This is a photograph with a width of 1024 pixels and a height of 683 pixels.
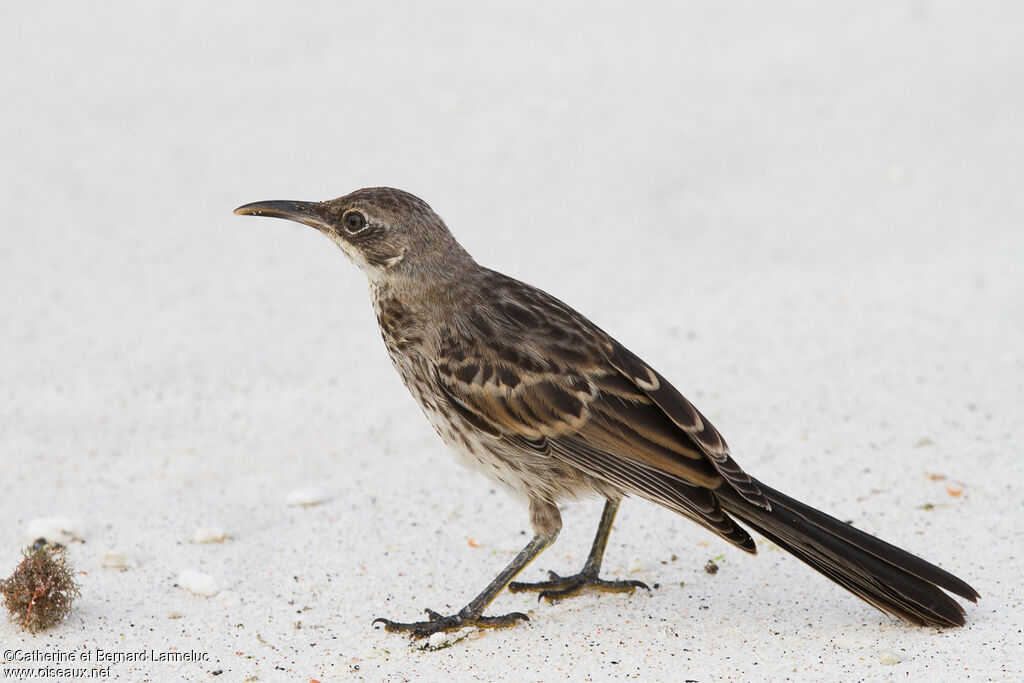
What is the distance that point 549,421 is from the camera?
4727mm

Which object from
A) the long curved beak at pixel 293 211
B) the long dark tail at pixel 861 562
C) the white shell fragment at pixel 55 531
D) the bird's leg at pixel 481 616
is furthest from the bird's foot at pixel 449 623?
the long curved beak at pixel 293 211

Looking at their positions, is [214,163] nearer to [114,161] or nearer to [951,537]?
[114,161]

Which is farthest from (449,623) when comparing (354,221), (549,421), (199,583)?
(354,221)

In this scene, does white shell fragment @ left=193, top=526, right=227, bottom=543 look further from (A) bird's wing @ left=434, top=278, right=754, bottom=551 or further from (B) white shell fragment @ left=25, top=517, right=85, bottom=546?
(A) bird's wing @ left=434, top=278, right=754, bottom=551

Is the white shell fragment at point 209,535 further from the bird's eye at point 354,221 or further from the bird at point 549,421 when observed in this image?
the bird's eye at point 354,221

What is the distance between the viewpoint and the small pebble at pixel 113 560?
5.23m

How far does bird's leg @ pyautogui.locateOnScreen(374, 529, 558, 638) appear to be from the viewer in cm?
478

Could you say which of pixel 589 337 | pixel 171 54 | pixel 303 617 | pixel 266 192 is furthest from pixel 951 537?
pixel 171 54

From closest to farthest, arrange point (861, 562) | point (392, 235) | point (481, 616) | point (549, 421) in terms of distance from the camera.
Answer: point (861, 562)
point (549, 421)
point (481, 616)
point (392, 235)

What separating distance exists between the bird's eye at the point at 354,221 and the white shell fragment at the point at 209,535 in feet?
5.06

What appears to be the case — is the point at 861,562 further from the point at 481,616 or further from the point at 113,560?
the point at 113,560

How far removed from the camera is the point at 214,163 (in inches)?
357

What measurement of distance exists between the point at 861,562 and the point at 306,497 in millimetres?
2715

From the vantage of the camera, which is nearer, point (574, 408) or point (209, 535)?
point (574, 408)
